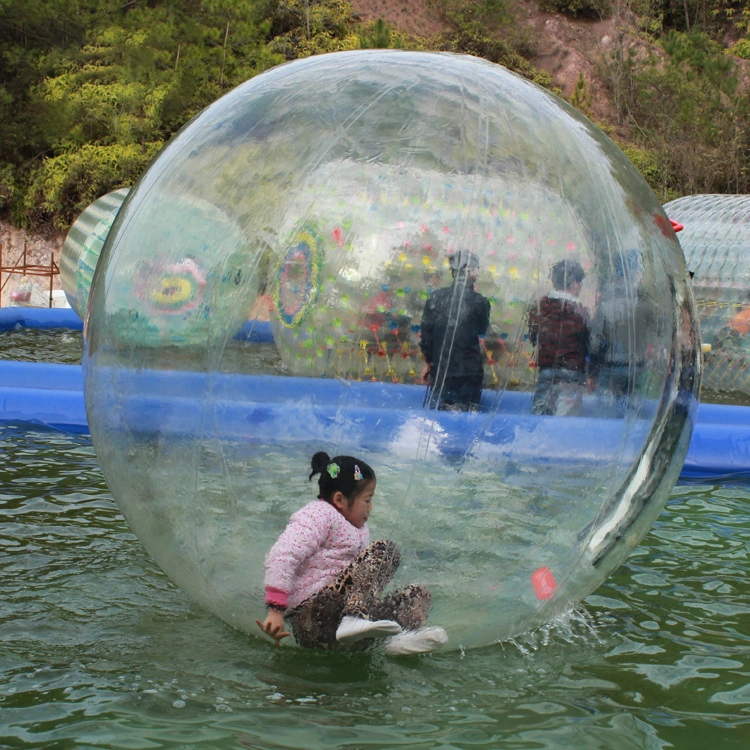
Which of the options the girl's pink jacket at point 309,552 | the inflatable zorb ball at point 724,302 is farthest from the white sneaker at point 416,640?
the inflatable zorb ball at point 724,302

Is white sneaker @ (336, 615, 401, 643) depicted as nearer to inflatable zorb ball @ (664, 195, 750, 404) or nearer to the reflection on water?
the reflection on water

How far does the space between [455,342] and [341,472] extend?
0.46m

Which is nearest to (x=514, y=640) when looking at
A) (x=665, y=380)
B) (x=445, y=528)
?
(x=445, y=528)

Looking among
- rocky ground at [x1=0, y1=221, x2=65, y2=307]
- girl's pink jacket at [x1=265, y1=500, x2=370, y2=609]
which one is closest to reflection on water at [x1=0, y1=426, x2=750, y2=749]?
girl's pink jacket at [x1=265, y1=500, x2=370, y2=609]

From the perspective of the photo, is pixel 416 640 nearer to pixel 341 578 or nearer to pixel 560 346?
pixel 341 578

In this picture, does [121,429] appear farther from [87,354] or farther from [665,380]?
[665,380]

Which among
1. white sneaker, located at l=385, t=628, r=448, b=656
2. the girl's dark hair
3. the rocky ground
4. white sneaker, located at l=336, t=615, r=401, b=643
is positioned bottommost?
white sneaker, located at l=385, t=628, r=448, b=656

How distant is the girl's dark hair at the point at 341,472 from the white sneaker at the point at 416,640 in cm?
43

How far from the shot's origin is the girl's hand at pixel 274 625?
272cm

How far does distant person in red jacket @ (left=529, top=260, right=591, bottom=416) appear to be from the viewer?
2.66m

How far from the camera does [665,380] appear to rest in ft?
9.52

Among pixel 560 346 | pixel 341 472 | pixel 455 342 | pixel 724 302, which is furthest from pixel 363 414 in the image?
pixel 724 302

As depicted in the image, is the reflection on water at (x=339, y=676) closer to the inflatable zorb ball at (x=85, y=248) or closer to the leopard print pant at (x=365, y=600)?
the leopard print pant at (x=365, y=600)

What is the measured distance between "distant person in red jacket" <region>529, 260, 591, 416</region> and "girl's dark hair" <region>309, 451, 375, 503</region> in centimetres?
49
